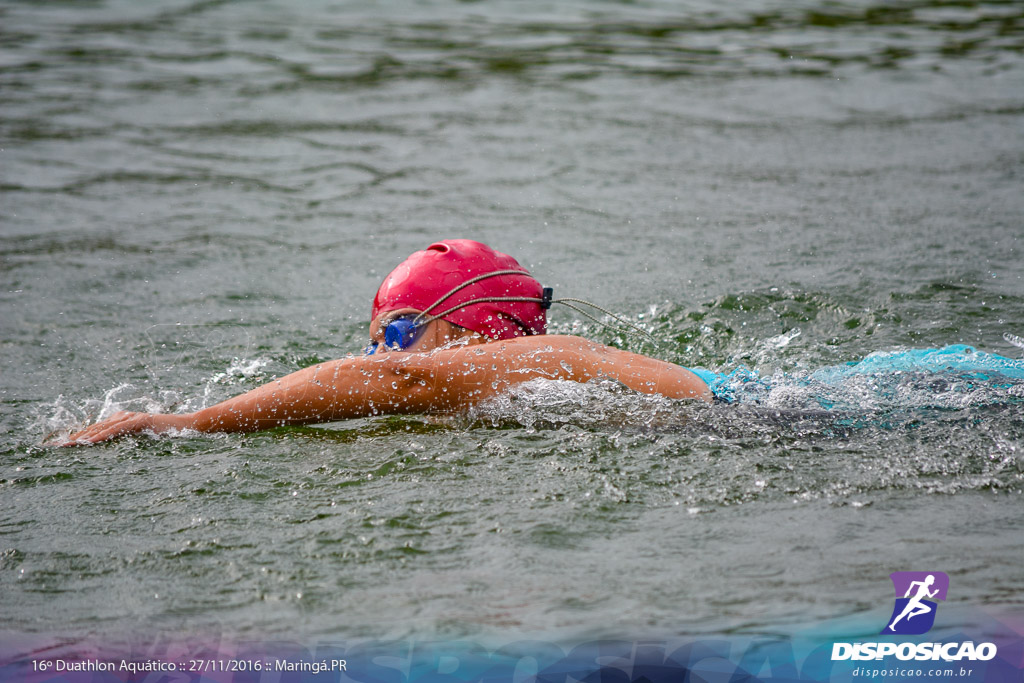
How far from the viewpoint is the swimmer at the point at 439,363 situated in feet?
12.8

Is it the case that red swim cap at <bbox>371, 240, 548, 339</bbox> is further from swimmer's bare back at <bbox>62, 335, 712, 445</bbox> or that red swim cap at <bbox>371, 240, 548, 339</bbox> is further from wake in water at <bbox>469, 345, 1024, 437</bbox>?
wake in water at <bbox>469, 345, 1024, 437</bbox>

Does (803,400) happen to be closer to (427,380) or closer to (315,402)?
(427,380)

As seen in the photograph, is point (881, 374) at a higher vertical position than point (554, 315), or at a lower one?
higher

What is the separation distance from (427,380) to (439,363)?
8 cm

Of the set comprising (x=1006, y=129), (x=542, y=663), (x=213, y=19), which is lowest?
(x=542, y=663)

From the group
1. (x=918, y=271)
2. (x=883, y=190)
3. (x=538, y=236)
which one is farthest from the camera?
(x=883, y=190)

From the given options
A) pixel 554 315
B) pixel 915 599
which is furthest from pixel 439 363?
pixel 554 315

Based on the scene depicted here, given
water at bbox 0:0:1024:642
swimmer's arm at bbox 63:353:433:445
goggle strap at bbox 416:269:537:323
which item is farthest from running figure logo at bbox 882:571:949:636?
goggle strap at bbox 416:269:537:323

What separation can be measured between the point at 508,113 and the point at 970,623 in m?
9.72

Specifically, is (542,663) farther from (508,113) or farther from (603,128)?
(508,113)

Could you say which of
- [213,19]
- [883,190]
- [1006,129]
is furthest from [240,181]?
[213,19]

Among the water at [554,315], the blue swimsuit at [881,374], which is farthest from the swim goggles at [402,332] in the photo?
the blue swimsuit at [881,374]

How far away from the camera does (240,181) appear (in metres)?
9.41

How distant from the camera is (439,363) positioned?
3.90 meters
